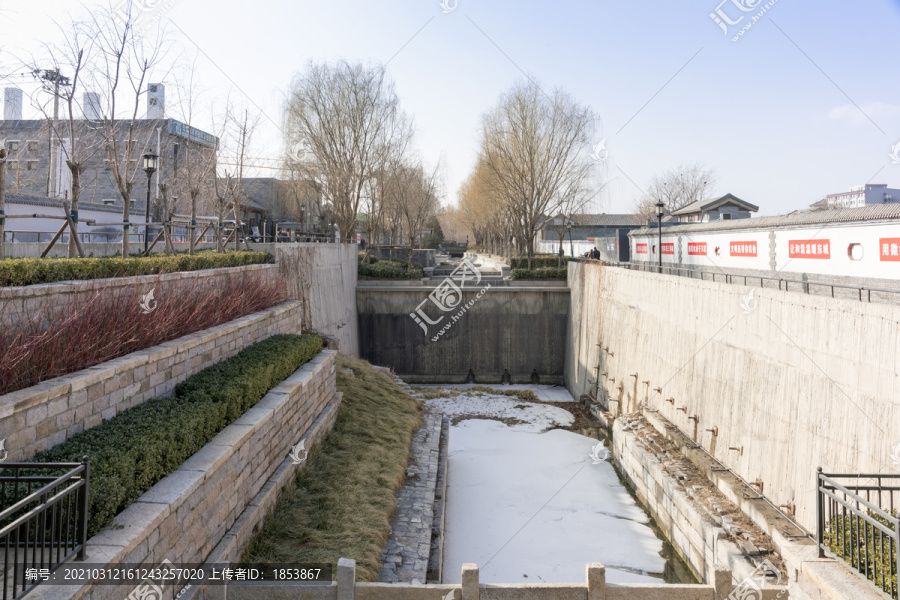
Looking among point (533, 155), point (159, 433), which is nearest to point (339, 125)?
point (533, 155)

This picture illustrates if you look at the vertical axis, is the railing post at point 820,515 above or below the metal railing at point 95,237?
below

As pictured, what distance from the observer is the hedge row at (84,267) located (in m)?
5.55

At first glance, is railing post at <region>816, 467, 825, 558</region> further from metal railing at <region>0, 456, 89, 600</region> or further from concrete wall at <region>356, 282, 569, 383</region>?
concrete wall at <region>356, 282, 569, 383</region>

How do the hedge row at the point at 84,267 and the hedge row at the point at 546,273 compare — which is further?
the hedge row at the point at 546,273

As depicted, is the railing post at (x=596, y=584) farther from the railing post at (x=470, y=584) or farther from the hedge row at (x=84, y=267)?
the hedge row at (x=84, y=267)

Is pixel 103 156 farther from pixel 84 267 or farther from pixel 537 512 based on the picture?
pixel 537 512

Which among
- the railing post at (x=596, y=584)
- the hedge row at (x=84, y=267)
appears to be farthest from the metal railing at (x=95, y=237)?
the railing post at (x=596, y=584)

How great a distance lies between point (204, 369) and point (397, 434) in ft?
16.2

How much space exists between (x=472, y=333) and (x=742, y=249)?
10.7m

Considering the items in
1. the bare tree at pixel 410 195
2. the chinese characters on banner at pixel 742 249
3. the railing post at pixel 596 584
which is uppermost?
the bare tree at pixel 410 195

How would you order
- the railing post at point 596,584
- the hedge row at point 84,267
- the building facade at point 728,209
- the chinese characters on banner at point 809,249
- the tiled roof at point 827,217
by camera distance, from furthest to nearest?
the building facade at point 728,209 → the chinese characters on banner at point 809,249 → the tiled roof at point 827,217 → the railing post at point 596,584 → the hedge row at point 84,267

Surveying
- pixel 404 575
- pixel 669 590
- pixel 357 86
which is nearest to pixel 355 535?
pixel 404 575

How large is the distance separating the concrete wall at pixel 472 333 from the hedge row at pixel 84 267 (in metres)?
13.3

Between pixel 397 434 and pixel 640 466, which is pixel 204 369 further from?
pixel 640 466
